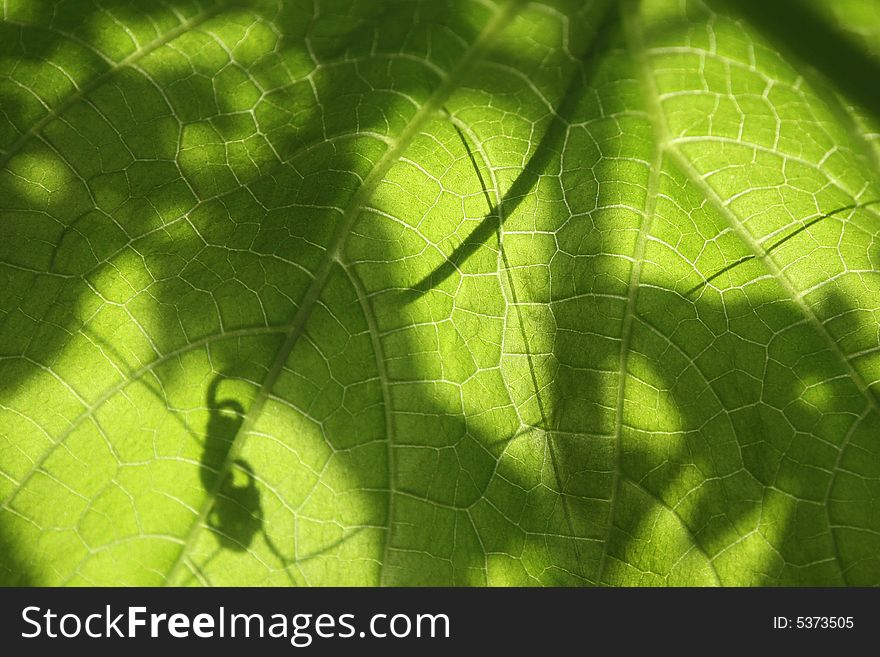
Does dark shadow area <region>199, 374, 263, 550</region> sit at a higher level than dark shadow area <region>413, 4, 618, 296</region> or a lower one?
lower

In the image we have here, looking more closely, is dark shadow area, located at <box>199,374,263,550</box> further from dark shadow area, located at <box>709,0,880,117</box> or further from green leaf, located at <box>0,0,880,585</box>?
dark shadow area, located at <box>709,0,880,117</box>

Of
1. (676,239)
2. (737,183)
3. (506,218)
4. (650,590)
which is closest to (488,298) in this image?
(506,218)

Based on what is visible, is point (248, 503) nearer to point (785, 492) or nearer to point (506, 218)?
point (506, 218)

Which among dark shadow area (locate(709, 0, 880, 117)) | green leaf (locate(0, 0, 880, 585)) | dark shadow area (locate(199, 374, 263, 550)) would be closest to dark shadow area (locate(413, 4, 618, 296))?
green leaf (locate(0, 0, 880, 585))

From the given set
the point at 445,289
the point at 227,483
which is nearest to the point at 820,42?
the point at 445,289

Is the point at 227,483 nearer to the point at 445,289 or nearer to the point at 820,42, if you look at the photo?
the point at 445,289

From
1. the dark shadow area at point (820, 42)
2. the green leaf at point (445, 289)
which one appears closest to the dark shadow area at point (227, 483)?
the green leaf at point (445, 289)

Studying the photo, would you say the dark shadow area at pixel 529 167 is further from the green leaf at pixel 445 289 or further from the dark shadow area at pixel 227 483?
the dark shadow area at pixel 227 483
